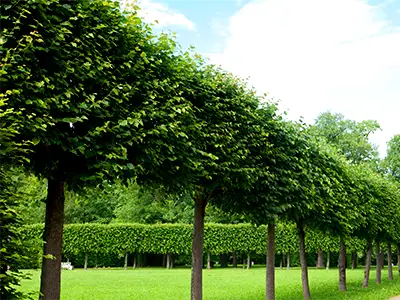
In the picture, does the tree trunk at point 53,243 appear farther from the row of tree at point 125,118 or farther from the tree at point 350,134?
the tree at point 350,134

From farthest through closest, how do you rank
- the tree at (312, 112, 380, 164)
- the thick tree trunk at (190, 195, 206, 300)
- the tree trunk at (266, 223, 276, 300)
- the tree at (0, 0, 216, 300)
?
the tree at (312, 112, 380, 164), the tree trunk at (266, 223, 276, 300), the thick tree trunk at (190, 195, 206, 300), the tree at (0, 0, 216, 300)

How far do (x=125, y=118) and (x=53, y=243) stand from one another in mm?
2177

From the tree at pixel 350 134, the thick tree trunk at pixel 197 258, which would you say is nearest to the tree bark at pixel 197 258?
the thick tree trunk at pixel 197 258

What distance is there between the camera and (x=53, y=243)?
23.6 feet

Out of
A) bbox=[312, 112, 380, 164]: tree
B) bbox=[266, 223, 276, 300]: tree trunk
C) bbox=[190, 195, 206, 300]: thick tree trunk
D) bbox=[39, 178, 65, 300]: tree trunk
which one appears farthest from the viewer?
bbox=[312, 112, 380, 164]: tree

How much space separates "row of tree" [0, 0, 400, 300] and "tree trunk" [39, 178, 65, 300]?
0.02 metres

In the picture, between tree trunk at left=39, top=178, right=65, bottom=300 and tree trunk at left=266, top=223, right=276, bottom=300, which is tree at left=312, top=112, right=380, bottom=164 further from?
tree trunk at left=39, top=178, right=65, bottom=300

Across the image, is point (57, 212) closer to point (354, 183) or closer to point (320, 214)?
point (320, 214)

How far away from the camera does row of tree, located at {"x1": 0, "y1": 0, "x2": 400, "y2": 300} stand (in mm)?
6160

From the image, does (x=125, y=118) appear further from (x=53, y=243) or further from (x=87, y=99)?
(x=53, y=243)

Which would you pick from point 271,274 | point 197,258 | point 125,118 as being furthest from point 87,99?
point 271,274

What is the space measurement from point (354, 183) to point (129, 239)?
2648 centimetres

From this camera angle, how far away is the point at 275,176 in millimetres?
11539

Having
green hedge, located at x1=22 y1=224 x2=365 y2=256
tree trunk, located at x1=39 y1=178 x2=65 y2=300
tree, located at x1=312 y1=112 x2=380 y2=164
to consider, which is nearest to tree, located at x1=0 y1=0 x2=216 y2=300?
tree trunk, located at x1=39 y1=178 x2=65 y2=300
